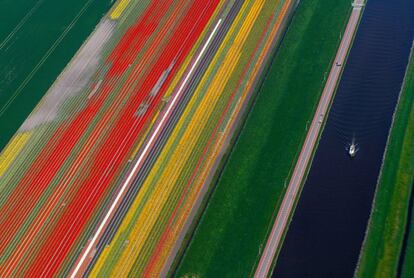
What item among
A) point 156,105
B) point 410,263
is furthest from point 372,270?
point 156,105

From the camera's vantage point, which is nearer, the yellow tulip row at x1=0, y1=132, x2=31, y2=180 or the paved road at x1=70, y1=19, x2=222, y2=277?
the paved road at x1=70, y1=19, x2=222, y2=277

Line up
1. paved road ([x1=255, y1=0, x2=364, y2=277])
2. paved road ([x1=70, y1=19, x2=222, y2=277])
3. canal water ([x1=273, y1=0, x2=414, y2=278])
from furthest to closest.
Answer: paved road ([x1=70, y1=19, x2=222, y2=277])
paved road ([x1=255, y1=0, x2=364, y2=277])
canal water ([x1=273, y1=0, x2=414, y2=278])

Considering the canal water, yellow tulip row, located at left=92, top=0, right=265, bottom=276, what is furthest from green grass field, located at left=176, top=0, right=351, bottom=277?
yellow tulip row, located at left=92, top=0, right=265, bottom=276

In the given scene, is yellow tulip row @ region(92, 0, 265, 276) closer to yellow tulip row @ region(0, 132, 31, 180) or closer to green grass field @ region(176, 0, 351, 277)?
green grass field @ region(176, 0, 351, 277)

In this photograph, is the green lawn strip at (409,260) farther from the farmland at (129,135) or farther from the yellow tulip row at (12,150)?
the yellow tulip row at (12,150)

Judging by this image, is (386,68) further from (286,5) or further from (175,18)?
(175,18)

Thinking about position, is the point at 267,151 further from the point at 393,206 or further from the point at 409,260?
the point at 409,260

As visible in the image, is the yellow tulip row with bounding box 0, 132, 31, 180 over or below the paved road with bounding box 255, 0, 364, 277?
below
